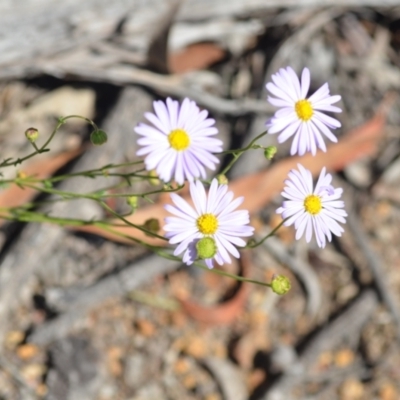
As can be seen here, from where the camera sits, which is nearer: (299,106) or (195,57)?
(299,106)

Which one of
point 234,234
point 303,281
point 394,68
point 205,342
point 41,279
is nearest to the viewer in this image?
point 234,234

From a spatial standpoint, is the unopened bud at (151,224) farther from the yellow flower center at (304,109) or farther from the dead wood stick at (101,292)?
the dead wood stick at (101,292)

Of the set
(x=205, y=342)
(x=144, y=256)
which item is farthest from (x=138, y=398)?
(x=144, y=256)

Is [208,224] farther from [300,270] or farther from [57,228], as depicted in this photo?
[300,270]

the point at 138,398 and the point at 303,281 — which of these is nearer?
the point at 138,398

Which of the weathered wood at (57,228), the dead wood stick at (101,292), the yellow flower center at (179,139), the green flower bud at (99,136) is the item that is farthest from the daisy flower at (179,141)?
Result: the dead wood stick at (101,292)

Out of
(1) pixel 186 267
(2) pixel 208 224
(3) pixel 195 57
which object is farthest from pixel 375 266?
(2) pixel 208 224

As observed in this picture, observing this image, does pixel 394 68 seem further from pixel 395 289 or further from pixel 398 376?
pixel 398 376

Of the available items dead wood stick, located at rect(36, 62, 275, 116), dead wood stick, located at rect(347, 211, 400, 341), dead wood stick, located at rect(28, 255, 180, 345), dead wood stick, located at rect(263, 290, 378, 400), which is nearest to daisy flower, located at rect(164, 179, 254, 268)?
dead wood stick, located at rect(28, 255, 180, 345)
